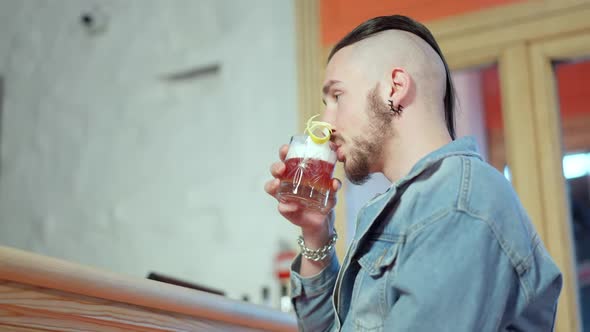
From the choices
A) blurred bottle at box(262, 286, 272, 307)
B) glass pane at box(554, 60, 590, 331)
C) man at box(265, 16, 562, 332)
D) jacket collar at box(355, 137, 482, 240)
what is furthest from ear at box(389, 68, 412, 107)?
glass pane at box(554, 60, 590, 331)

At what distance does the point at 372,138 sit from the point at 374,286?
10.7 inches

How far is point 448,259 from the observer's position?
97cm

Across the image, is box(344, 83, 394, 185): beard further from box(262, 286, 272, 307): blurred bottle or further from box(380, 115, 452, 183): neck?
box(262, 286, 272, 307): blurred bottle

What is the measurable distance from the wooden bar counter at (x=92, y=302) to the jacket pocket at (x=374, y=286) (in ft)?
1.02

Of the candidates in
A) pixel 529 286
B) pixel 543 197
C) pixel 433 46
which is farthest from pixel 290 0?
pixel 529 286

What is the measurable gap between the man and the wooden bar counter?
18 cm

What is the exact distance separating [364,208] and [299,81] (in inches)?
76.9

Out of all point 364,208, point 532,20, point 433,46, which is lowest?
point 364,208

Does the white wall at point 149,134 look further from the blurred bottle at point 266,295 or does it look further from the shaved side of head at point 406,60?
the shaved side of head at point 406,60

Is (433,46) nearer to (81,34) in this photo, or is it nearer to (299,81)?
(299,81)

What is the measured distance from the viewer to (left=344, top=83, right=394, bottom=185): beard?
4.06 ft

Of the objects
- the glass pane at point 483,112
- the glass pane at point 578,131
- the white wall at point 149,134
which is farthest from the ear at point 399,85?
the glass pane at point 578,131

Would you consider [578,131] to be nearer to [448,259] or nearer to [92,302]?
[448,259]

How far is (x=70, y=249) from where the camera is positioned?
360 centimetres
